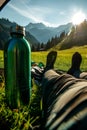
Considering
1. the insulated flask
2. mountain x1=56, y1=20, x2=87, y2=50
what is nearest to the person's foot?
the insulated flask

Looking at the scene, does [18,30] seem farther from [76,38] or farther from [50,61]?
[76,38]

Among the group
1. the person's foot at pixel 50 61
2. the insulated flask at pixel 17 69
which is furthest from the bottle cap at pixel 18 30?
the person's foot at pixel 50 61

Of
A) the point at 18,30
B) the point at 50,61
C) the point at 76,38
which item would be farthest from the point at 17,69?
the point at 76,38

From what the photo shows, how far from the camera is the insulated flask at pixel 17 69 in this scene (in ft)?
7.70

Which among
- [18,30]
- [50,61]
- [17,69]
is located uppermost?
[18,30]

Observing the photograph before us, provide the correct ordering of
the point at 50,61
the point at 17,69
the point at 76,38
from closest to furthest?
the point at 17,69 → the point at 50,61 → the point at 76,38

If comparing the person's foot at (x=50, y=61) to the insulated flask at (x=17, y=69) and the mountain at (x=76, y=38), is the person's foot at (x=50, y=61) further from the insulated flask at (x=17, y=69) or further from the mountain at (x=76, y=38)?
the mountain at (x=76, y=38)

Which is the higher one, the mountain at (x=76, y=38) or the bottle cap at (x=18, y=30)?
the bottle cap at (x=18, y=30)

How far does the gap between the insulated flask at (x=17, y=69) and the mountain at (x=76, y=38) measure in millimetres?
158798

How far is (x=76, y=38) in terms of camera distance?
17550 centimetres

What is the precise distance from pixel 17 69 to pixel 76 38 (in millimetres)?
175595

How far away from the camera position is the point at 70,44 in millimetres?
167625

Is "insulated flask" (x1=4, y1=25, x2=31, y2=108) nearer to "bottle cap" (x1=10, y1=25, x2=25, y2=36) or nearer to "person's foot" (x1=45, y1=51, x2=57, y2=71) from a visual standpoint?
"bottle cap" (x1=10, y1=25, x2=25, y2=36)

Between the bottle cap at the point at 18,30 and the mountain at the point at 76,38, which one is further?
the mountain at the point at 76,38
